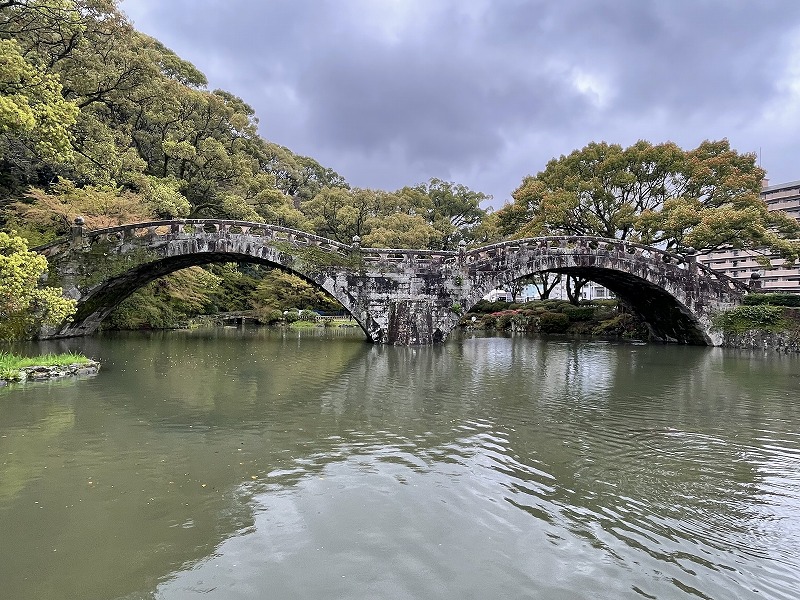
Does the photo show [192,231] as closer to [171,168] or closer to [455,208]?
[171,168]

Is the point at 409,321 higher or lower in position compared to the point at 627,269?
lower

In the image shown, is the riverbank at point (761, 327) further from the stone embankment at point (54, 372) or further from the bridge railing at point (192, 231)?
the stone embankment at point (54, 372)

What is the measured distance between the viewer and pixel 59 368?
1233 cm

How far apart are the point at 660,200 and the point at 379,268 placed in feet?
65.4

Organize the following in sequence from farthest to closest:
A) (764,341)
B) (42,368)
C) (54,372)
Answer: (764,341)
(54,372)
(42,368)

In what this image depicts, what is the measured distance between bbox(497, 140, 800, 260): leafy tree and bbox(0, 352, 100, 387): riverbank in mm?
25712

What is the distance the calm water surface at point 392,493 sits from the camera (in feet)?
13.1

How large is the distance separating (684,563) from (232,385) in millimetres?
10295

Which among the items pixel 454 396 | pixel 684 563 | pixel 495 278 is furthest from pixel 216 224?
pixel 684 563

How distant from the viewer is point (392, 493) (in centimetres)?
571

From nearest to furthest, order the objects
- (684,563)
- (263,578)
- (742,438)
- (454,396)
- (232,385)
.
Result: 1. (263,578)
2. (684,563)
3. (742,438)
4. (454,396)
5. (232,385)

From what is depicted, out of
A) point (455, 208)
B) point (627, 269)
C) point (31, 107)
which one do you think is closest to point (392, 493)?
point (31, 107)

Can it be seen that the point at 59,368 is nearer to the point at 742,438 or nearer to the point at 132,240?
the point at 132,240

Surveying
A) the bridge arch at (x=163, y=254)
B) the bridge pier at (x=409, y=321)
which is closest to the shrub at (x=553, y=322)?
the bridge pier at (x=409, y=321)
